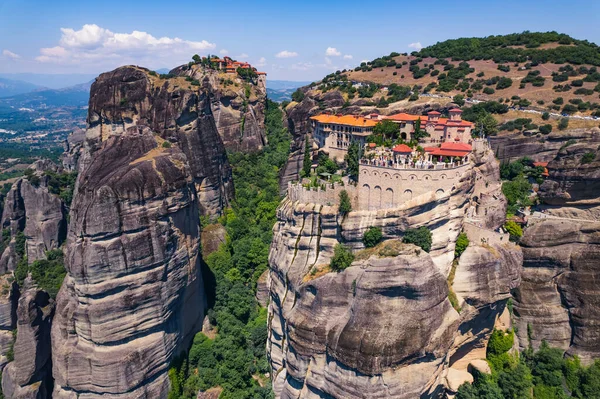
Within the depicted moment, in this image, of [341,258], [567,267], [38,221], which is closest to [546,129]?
[567,267]

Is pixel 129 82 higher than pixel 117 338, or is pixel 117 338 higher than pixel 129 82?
pixel 129 82

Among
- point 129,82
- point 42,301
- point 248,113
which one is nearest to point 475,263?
point 42,301

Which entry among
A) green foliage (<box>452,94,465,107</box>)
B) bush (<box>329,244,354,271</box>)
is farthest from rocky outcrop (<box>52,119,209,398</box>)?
green foliage (<box>452,94,465,107</box>)

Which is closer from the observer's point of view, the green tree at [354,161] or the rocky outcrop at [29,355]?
the rocky outcrop at [29,355]

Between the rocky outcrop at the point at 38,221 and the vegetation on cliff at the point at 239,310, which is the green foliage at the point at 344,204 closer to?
the vegetation on cliff at the point at 239,310

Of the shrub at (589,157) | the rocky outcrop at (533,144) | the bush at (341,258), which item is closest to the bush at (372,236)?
the bush at (341,258)

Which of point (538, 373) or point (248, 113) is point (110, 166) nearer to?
point (248, 113)
